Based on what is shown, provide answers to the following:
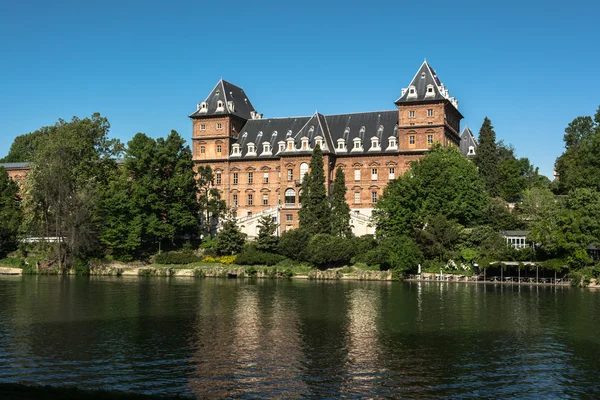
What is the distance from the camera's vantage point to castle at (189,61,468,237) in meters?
77.0

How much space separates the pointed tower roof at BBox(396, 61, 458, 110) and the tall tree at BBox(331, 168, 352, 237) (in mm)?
13864

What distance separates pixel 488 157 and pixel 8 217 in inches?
2201

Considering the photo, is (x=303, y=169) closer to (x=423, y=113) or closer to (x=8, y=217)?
(x=423, y=113)

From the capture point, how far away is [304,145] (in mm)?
79938

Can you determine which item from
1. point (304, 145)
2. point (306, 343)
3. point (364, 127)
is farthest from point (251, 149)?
point (306, 343)

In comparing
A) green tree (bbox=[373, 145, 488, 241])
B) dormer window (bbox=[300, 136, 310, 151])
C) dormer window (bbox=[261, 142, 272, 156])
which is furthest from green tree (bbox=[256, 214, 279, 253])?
dormer window (bbox=[261, 142, 272, 156])

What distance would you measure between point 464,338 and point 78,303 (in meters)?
24.3

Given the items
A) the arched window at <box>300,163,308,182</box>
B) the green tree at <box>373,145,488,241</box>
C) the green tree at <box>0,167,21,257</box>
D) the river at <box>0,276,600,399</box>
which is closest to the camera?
the river at <box>0,276,600,399</box>

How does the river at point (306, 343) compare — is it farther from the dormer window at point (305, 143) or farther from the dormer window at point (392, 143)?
the dormer window at point (305, 143)

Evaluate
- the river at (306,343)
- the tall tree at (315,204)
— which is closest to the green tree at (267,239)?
the tall tree at (315,204)

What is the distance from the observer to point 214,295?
46.7m

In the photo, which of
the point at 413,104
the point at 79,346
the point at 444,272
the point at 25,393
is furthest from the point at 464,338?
the point at 413,104

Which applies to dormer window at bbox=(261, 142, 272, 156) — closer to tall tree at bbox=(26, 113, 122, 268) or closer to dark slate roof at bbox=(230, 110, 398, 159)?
dark slate roof at bbox=(230, 110, 398, 159)

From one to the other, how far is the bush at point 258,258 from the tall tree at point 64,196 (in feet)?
52.4
